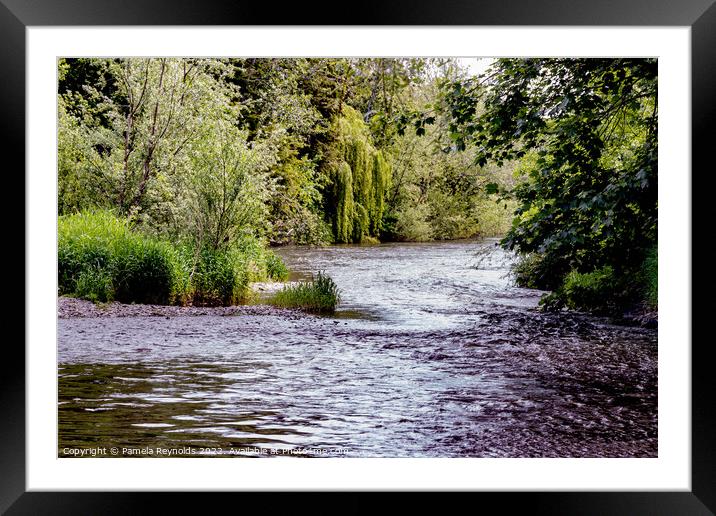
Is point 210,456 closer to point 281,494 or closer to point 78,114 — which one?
point 281,494

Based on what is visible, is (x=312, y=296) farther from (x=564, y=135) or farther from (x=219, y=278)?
(x=564, y=135)

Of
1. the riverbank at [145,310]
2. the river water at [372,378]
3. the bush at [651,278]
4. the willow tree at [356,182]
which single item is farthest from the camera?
the willow tree at [356,182]

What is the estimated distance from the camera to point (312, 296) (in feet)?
24.5

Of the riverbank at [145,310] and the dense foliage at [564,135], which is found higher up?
the dense foliage at [564,135]

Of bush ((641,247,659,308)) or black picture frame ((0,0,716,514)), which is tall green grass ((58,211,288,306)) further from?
black picture frame ((0,0,716,514))

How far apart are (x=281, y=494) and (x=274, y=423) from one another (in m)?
1.96
